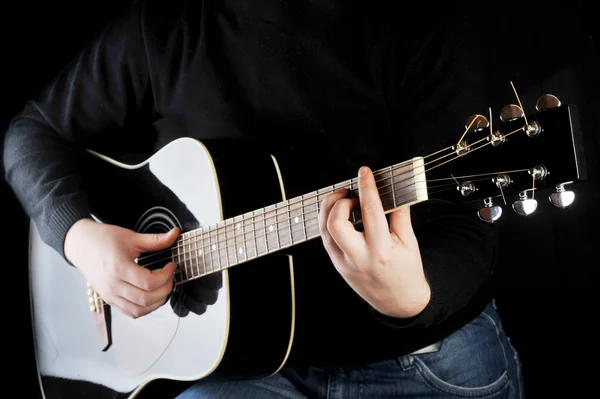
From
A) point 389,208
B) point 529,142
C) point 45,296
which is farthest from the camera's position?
point 45,296

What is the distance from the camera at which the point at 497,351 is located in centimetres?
114

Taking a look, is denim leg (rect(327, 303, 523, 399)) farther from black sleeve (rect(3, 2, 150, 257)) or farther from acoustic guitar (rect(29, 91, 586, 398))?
black sleeve (rect(3, 2, 150, 257))

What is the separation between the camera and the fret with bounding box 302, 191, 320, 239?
0.90m

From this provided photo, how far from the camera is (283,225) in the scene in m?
0.95

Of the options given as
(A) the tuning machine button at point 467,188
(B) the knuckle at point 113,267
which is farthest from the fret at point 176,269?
(A) the tuning machine button at point 467,188

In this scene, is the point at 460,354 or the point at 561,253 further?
the point at 561,253

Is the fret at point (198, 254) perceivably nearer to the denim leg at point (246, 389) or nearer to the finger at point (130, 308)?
the finger at point (130, 308)

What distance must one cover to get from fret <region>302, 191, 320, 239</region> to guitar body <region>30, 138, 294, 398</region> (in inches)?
5.8

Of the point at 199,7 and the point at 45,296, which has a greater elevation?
the point at 199,7

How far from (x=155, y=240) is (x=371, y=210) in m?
0.49

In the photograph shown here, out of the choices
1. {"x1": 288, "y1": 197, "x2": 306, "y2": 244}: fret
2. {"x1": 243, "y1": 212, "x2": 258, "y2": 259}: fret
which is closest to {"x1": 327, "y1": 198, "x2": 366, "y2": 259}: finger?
{"x1": 288, "y1": 197, "x2": 306, "y2": 244}: fret

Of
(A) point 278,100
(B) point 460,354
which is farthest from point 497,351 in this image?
(A) point 278,100

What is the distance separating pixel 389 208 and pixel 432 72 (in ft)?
1.26

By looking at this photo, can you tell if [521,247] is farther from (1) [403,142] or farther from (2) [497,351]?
(1) [403,142]
